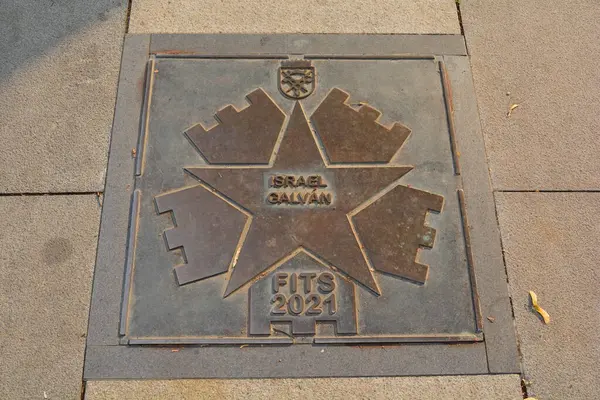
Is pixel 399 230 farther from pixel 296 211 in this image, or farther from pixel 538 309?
pixel 538 309

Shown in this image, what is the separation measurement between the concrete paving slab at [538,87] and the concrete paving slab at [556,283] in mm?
152

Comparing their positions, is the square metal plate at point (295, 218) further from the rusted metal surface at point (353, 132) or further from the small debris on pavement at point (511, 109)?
the small debris on pavement at point (511, 109)

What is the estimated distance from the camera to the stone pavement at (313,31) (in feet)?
8.16

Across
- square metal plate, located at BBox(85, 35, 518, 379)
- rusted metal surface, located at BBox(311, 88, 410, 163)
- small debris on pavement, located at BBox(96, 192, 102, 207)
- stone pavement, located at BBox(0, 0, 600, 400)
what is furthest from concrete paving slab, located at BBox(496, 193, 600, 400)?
small debris on pavement, located at BBox(96, 192, 102, 207)

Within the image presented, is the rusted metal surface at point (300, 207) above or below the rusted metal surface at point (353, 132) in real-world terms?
below

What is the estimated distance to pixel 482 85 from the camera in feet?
10.4

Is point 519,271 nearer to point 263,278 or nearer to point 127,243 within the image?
point 263,278

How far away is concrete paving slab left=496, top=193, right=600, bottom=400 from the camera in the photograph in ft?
8.30

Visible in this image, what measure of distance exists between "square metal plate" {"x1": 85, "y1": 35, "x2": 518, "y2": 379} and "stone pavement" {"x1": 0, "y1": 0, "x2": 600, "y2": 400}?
0.33 feet

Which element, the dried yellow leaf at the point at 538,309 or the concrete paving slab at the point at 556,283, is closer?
the concrete paving slab at the point at 556,283

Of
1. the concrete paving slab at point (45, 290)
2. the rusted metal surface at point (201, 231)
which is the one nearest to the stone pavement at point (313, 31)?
the concrete paving slab at point (45, 290)

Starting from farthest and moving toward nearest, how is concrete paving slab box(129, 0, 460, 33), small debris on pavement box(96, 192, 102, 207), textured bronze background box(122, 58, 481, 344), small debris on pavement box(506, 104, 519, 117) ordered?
concrete paving slab box(129, 0, 460, 33) < small debris on pavement box(506, 104, 519, 117) < small debris on pavement box(96, 192, 102, 207) < textured bronze background box(122, 58, 481, 344)

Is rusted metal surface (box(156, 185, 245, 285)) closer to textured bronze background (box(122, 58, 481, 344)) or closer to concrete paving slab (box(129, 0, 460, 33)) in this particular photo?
textured bronze background (box(122, 58, 481, 344))

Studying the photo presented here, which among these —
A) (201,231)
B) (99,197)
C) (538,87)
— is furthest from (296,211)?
(538,87)
